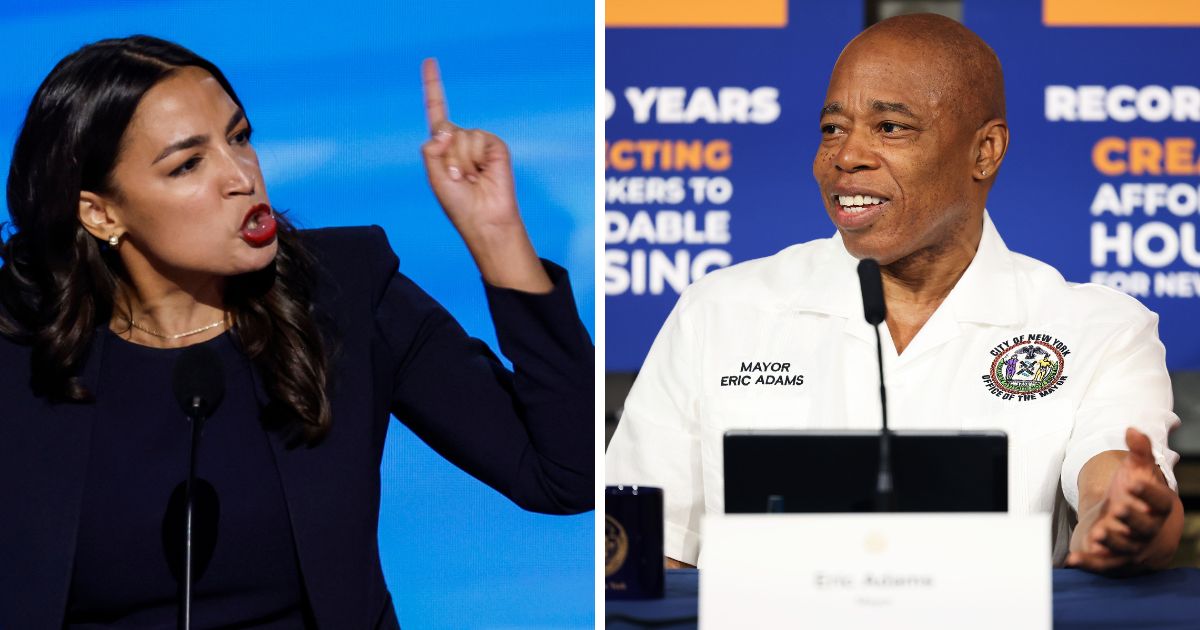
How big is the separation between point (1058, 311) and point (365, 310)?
4.94ft

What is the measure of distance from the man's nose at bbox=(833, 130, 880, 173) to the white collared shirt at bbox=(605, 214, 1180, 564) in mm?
256

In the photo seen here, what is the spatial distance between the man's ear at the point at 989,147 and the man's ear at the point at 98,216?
1846 mm

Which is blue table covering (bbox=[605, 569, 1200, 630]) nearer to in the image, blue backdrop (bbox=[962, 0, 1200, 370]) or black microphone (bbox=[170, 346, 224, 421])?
Result: black microphone (bbox=[170, 346, 224, 421])

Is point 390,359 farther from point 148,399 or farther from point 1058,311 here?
point 1058,311

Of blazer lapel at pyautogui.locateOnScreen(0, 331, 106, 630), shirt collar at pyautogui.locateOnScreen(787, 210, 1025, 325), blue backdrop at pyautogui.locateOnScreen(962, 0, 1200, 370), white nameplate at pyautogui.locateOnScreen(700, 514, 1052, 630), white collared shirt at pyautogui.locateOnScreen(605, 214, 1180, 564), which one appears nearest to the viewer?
white nameplate at pyautogui.locateOnScreen(700, 514, 1052, 630)

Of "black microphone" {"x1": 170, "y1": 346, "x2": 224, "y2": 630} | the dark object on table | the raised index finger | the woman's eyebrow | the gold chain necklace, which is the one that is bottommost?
the dark object on table

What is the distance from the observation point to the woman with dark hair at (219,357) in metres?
2.24

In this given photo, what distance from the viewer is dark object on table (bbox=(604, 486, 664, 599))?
203 cm

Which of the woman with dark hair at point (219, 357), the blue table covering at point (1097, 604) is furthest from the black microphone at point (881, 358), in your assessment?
the woman with dark hair at point (219, 357)

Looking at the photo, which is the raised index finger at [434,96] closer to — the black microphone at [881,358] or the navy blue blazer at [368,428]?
the navy blue blazer at [368,428]

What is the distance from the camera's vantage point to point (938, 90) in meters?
3.07

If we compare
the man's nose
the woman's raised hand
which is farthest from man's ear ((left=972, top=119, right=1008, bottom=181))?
the woman's raised hand

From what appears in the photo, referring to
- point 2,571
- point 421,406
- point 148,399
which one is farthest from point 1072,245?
point 2,571

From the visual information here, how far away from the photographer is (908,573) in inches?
63.5
